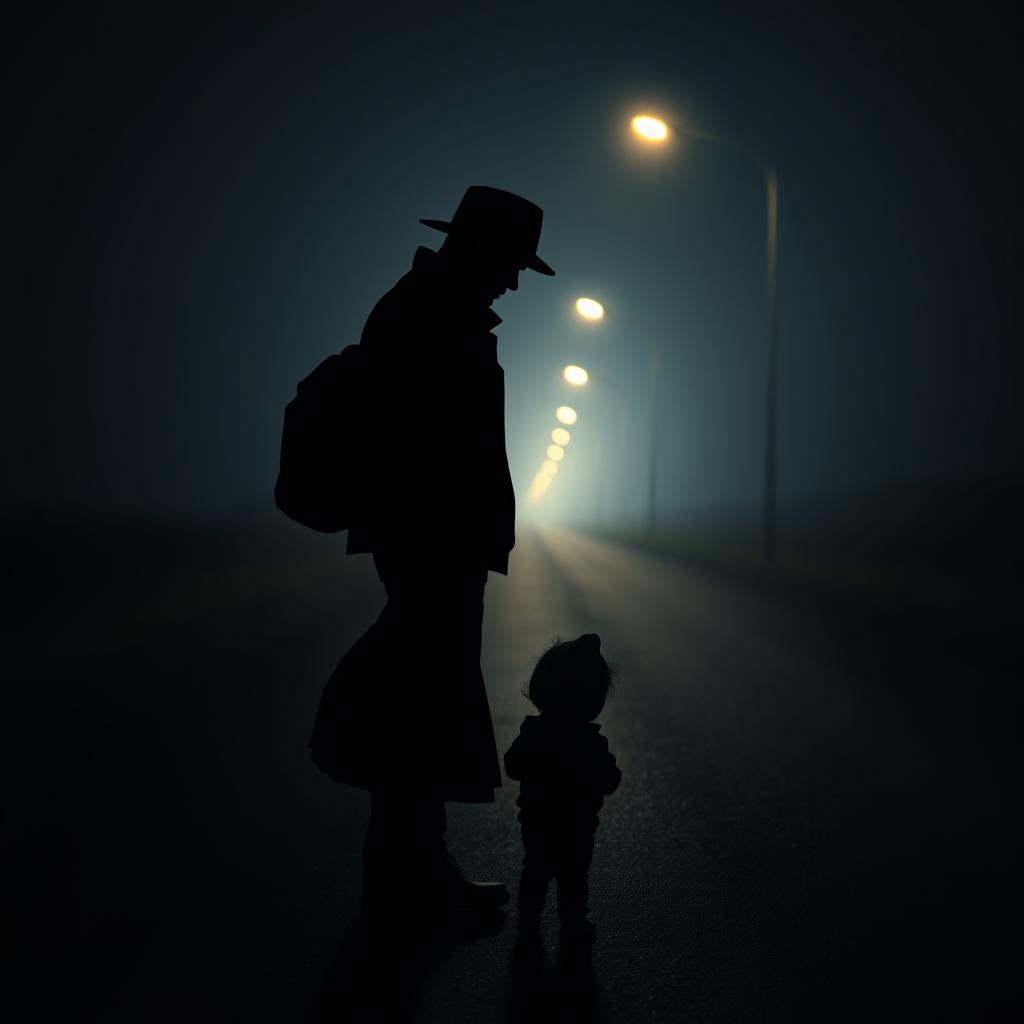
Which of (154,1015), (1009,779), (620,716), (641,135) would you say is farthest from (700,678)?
(641,135)

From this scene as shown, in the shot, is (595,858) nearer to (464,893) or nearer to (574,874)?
(464,893)

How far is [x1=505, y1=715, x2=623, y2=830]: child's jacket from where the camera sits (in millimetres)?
2693

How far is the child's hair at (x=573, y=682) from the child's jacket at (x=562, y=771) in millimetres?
50

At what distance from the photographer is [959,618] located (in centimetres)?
1003

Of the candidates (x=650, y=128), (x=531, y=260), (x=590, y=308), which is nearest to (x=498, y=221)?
(x=531, y=260)

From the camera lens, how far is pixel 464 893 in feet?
9.91

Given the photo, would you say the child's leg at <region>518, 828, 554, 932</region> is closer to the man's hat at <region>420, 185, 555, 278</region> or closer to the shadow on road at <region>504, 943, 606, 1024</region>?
the shadow on road at <region>504, 943, 606, 1024</region>

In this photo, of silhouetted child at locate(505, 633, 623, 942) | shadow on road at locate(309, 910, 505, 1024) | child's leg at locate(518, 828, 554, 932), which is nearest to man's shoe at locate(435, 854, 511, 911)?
shadow on road at locate(309, 910, 505, 1024)

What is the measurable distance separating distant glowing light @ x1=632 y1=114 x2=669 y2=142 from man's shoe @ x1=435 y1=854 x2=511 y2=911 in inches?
564

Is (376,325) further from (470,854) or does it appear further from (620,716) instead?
(620,716)

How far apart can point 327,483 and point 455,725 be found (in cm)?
86

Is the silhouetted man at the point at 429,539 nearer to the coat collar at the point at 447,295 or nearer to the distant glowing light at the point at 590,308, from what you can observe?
the coat collar at the point at 447,295

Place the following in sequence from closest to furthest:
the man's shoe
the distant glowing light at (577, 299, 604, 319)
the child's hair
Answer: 1. the child's hair
2. the man's shoe
3. the distant glowing light at (577, 299, 604, 319)

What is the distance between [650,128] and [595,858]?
14288 millimetres
